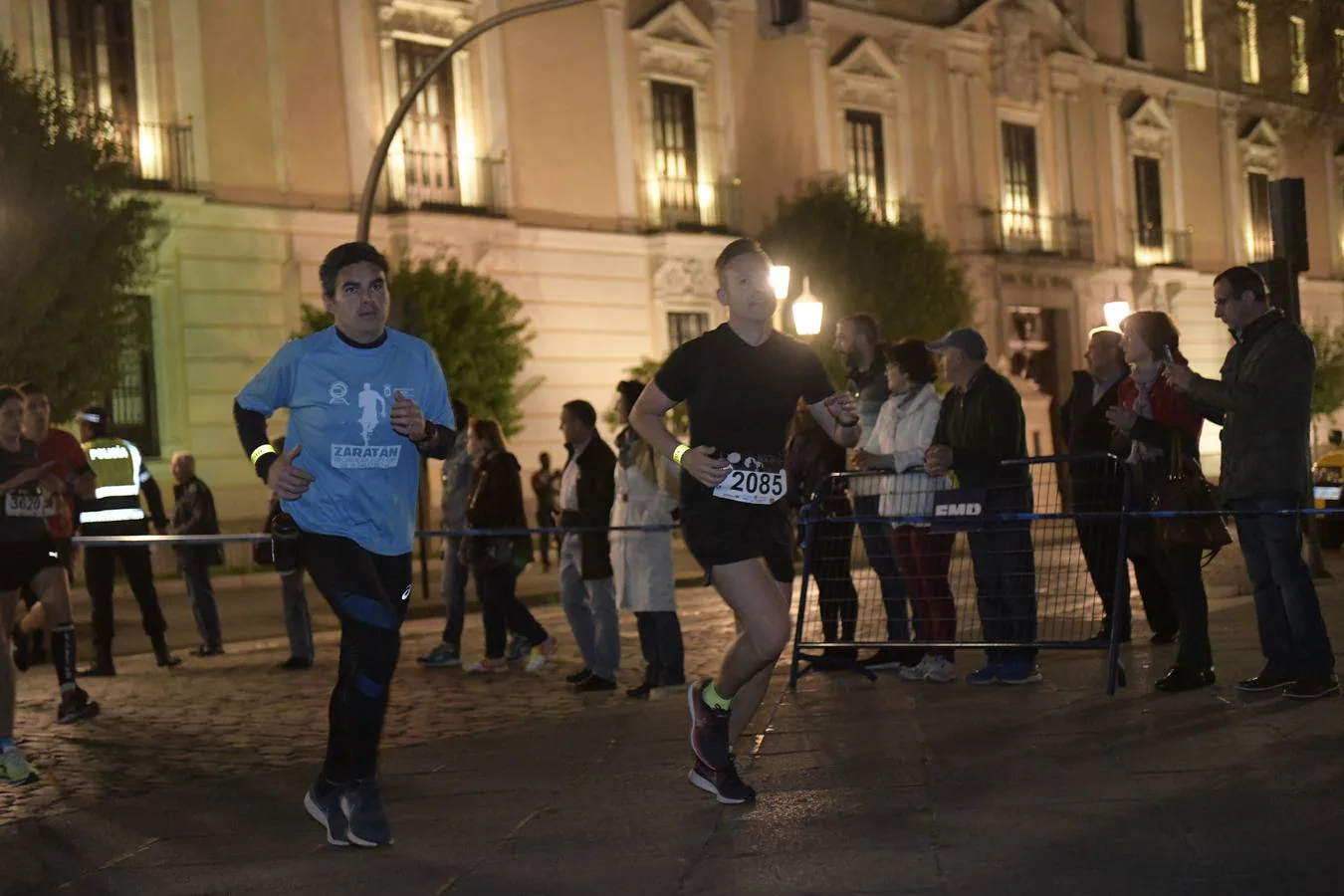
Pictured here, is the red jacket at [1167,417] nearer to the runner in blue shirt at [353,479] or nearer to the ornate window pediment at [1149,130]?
the runner in blue shirt at [353,479]

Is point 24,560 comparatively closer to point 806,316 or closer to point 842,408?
point 842,408

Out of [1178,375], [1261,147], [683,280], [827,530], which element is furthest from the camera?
[1261,147]

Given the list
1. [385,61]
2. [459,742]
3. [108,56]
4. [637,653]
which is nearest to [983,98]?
[385,61]

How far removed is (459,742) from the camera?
898 centimetres

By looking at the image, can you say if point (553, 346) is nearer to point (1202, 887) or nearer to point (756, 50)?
point (756, 50)

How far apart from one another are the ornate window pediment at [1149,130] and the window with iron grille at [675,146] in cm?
1430

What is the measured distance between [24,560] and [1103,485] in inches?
221

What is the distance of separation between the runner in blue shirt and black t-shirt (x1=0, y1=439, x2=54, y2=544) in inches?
144

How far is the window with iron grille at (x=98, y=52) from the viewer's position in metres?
25.2

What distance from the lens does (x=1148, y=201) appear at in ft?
145

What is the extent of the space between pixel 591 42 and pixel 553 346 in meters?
5.04

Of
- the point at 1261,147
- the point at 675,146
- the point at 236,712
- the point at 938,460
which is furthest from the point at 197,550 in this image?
the point at 1261,147

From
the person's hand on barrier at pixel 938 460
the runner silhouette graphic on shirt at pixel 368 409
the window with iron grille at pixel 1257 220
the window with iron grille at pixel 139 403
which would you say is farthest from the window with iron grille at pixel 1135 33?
the runner silhouette graphic on shirt at pixel 368 409

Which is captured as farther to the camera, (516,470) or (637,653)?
(637,653)
